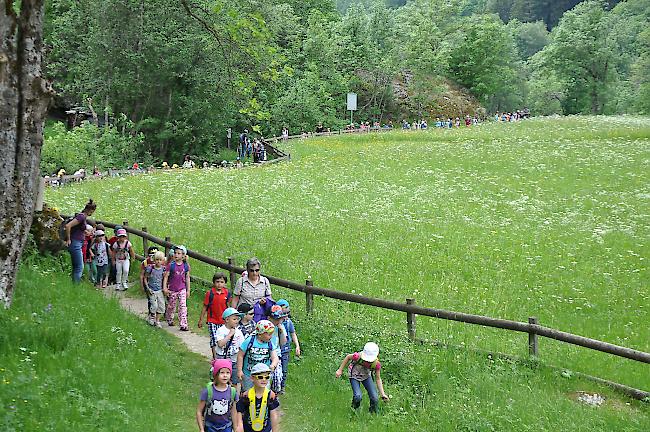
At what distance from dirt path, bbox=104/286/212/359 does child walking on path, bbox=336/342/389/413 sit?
145 inches

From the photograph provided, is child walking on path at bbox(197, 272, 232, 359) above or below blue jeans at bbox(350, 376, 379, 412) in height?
above

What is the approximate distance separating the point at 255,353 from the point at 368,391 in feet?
6.72

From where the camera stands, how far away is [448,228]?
25.2 meters

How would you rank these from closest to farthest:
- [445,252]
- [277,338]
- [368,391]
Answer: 1. [277,338]
2. [368,391]
3. [445,252]

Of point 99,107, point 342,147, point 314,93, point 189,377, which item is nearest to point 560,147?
point 342,147

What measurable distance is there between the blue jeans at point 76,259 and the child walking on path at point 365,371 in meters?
8.20

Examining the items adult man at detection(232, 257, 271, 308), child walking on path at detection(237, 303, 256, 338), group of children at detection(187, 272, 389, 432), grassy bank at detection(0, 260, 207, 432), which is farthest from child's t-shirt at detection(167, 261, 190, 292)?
child walking on path at detection(237, 303, 256, 338)

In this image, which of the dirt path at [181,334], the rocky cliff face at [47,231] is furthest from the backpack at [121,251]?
the rocky cliff face at [47,231]

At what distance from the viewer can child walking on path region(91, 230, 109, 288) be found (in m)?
16.9

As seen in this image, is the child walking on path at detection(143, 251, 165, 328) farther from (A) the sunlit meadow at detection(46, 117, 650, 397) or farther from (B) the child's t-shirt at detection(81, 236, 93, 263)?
(B) the child's t-shirt at detection(81, 236, 93, 263)

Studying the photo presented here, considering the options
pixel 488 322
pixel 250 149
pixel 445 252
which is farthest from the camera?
pixel 250 149

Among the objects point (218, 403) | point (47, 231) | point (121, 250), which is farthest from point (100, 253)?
point (218, 403)

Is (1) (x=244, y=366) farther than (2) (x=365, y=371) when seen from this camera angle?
No

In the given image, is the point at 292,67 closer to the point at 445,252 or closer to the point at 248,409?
the point at 445,252
